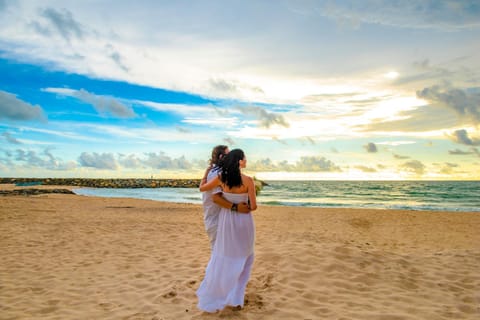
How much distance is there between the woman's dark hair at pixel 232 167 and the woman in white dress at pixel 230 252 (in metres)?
0.13

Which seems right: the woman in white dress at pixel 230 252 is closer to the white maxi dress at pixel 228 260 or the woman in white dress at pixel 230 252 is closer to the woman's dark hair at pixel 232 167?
the white maxi dress at pixel 228 260

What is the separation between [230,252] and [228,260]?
0.13 m

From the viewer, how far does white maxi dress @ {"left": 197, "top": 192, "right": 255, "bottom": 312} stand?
504cm

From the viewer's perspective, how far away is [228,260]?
16.7 feet

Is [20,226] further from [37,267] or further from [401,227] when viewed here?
[401,227]

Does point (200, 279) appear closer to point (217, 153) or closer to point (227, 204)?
point (227, 204)

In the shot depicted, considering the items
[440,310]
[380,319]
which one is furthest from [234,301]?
[440,310]

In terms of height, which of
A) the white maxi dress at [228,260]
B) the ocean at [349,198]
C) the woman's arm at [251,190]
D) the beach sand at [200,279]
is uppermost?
the woman's arm at [251,190]

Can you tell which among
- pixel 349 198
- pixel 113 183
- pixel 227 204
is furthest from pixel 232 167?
pixel 113 183

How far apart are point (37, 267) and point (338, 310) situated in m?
6.60

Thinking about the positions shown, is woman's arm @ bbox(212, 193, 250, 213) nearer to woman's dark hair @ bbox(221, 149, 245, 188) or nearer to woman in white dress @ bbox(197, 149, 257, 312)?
woman in white dress @ bbox(197, 149, 257, 312)

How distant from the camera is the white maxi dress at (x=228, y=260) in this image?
5.04 m

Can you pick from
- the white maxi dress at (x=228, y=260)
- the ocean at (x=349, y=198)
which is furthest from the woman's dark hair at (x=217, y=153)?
the ocean at (x=349, y=198)

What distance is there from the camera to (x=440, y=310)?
17.5 ft
